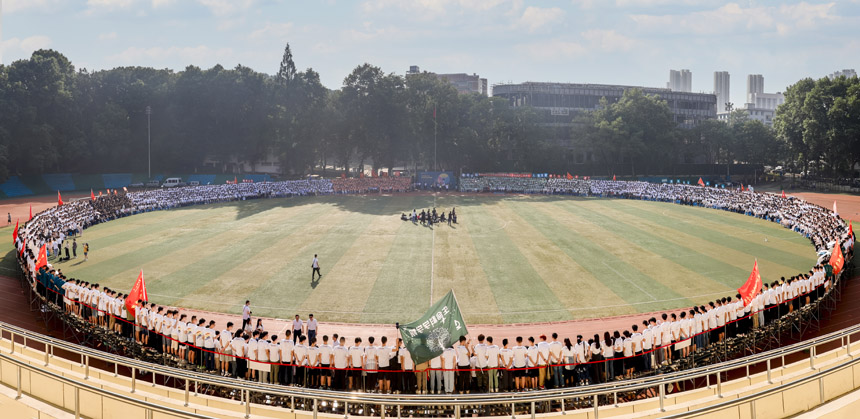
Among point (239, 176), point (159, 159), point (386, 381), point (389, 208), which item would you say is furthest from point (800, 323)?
point (159, 159)

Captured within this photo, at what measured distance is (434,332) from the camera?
1350cm

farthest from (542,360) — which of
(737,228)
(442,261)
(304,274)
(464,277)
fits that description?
(737,228)

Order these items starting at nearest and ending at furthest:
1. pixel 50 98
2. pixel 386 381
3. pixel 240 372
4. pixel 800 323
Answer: pixel 386 381 → pixel 240 372 → pixel 800 323 → pixel 50 98

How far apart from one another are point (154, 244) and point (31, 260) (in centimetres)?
1286

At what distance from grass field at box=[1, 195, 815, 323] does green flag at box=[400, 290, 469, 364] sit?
28.1ft

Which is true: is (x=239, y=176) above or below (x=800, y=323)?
above

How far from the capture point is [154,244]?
37.8 meters

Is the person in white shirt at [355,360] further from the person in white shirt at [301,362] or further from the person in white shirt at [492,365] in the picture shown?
the person in white shirt at [492,365]

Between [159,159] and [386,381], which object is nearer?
[386,381]

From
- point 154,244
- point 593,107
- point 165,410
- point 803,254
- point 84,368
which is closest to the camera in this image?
point 165,410

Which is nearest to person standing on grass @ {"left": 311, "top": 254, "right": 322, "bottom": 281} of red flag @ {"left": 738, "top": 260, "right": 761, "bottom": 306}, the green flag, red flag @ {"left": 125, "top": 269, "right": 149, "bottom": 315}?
red flag @ {"left": 125, "top": 269, "right": 149, "bottom": 315}

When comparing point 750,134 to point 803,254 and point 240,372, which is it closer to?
point 803,254

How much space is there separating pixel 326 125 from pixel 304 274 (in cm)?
6375

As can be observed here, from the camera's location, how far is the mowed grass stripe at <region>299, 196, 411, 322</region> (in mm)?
23797
